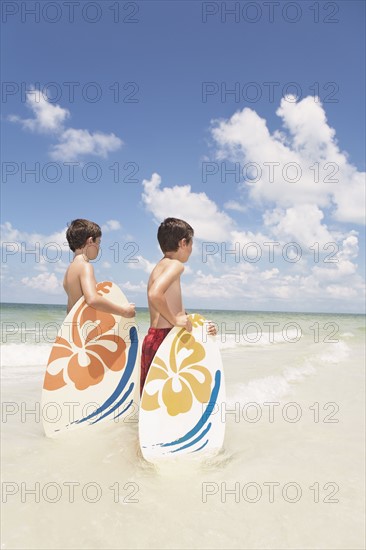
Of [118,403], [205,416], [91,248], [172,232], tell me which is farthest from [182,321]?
[118,403]

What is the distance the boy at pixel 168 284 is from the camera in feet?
9.87

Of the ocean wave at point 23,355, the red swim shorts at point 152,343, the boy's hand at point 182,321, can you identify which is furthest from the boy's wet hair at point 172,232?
the ocean wave at point 23,355

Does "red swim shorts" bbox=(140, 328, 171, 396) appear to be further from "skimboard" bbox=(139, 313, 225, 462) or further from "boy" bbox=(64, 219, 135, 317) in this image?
"boy" bbox=(64, 219, 135, 317)

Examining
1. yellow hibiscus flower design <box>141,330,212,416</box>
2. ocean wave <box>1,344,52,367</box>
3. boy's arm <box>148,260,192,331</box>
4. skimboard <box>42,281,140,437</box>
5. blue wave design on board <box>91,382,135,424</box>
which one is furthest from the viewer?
ocean wave <box>1,344,52,367</box>

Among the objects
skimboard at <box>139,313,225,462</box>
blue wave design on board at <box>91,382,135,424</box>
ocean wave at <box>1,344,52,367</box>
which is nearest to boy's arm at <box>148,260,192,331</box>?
skimboard at <box>139,313,225,462</box>

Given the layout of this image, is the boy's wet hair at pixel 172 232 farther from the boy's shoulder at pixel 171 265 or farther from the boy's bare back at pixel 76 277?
the boy's bare back at pixel 76 277

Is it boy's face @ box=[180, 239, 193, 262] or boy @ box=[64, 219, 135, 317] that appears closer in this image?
boy's face @ box=[180, 239, 193, 262]

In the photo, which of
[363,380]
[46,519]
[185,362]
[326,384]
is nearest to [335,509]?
[185,362]

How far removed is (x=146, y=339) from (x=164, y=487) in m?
1.10

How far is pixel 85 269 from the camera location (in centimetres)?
350

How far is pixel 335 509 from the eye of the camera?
2.47 metres

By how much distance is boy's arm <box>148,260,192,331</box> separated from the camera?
298 centimetres

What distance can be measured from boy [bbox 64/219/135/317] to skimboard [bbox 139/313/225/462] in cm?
63

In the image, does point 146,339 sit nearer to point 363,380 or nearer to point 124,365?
point 124,365
